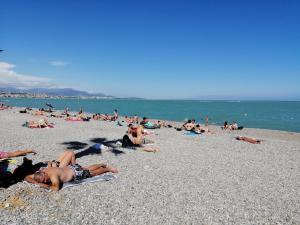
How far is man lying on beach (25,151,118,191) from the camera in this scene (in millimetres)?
8031

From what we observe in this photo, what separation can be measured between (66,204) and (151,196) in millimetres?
2300

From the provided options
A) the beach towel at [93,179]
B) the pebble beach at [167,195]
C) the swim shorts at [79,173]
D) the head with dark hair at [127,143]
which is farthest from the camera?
the head with dark hair at [127,143]

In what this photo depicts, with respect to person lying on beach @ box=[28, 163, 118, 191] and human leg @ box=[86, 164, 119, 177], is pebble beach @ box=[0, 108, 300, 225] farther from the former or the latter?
human leg @ box=[86, 164, 119, 177]

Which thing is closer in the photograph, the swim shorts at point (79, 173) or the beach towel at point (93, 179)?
the beach towel at point (93, 179)

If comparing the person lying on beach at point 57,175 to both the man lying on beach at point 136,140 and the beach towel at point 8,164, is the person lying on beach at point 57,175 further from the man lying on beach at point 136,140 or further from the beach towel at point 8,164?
the man lying on beach at point 136,140

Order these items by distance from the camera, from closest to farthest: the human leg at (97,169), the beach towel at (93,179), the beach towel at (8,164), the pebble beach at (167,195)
Result: 1. the pebble beach at (167,195)
2. the beach towel at (93,179)
3. the human leg at (97,169)
4. the beach towel at (8,164)

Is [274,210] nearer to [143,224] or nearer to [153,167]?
[143,224]

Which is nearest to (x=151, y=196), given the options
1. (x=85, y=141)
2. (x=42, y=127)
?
(x=85, y=141)

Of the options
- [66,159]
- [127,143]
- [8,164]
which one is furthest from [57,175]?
[127,143]

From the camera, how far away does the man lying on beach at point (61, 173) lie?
8031mm

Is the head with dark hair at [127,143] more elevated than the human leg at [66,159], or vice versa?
the human leg at [66,159]

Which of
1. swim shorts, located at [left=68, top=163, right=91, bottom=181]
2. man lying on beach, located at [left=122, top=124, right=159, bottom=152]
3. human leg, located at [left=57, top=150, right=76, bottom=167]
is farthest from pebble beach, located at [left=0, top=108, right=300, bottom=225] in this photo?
man lying on beach, located at [left=122, top=124, right=159, bottom=152]

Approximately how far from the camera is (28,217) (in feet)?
21.2

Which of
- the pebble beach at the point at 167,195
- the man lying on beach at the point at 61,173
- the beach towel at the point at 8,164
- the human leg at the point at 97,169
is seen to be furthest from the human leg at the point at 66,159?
the beach towel at the point at 8,164
